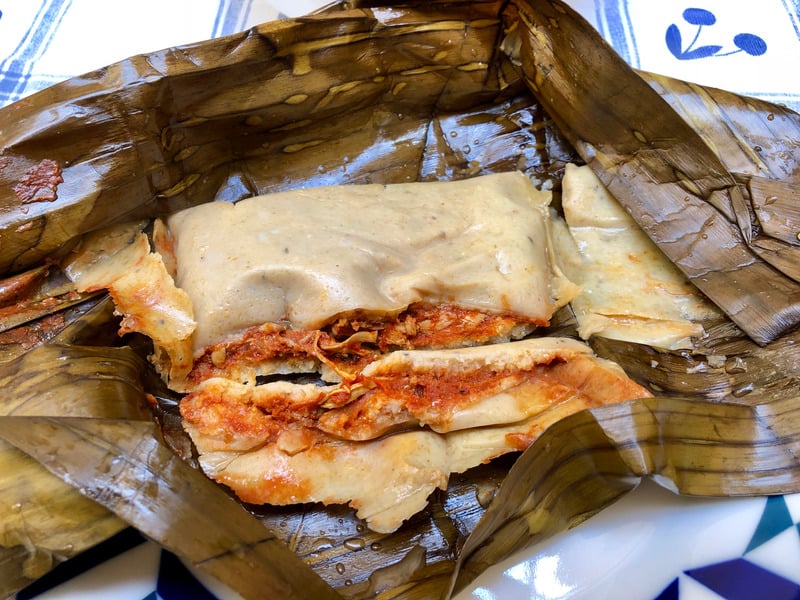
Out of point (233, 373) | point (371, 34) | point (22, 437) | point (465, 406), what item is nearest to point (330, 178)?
point (371, 34)

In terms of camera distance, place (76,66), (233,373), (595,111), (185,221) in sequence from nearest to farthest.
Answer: (233,373)
(185,221)
(595,111)
(76,66)

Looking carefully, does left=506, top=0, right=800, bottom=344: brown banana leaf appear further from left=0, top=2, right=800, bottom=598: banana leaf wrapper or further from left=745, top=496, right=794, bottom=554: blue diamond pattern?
left=745, top=496, right=794, bottom=554: blue diamond pattern

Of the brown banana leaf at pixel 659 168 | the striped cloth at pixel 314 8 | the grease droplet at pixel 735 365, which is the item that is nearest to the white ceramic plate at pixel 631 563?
the grease droplet at pixel 735 365

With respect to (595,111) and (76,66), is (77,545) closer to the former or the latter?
(595,111)

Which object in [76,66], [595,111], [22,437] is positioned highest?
[76,66]

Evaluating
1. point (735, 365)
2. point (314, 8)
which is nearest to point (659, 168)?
point (735, 365)

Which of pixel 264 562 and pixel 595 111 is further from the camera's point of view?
pixel 595 111

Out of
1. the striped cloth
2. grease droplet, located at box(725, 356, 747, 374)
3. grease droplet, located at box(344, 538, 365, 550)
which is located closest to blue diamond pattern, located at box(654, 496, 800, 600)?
grease droplet, located at box(725, 356, 747, 374)
